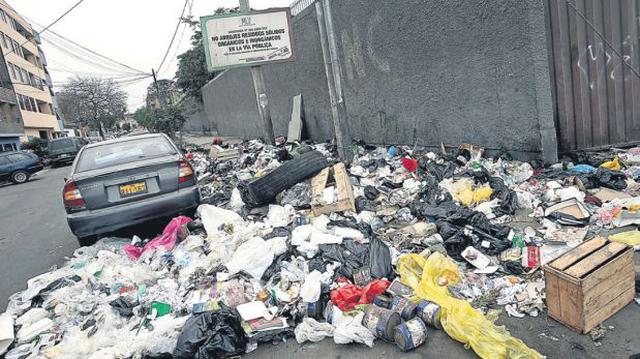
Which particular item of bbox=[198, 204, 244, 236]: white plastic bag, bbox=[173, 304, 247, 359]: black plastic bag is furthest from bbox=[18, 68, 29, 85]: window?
bbox=[173, 304, 247, 359]: black plastic bag

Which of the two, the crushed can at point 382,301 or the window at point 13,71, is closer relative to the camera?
the crushed can at point 382,301

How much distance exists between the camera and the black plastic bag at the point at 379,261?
10.5 ft

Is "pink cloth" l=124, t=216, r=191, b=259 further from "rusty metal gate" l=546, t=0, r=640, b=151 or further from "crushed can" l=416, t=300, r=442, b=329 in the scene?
"rusty metal gate" l=546, t=0, r=640, b=151

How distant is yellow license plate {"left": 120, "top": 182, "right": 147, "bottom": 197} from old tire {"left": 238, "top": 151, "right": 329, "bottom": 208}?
1399 mm

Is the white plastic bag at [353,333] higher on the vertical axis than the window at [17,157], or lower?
lower

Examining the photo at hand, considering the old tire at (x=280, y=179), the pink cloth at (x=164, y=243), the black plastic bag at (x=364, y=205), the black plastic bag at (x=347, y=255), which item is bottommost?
the black plastic bag at (x=347, y=255)

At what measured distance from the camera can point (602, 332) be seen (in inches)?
91.4

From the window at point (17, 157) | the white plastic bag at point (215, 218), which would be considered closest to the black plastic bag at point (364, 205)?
the white plastic bag at point (215, 218)

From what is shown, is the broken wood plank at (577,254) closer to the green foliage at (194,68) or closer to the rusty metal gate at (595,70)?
the rusty metal gate at (595,70)

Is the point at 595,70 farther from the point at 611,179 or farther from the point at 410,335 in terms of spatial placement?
the point at 410,335

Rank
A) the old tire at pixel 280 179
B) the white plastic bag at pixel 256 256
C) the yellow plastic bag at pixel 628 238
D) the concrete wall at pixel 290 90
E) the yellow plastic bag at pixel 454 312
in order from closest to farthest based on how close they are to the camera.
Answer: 1. the yellow plastic bag at pixel 454 312
2. the yellow plastic bag at pixel 628 238
3. the white plastic bag at pixel 256 256
4. the old tire at pixel 280 179
5. the concrete wall at pixel 290 90

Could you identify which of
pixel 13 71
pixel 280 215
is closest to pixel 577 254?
pixel 280 215

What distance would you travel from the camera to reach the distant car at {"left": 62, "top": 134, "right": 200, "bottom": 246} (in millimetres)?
4582

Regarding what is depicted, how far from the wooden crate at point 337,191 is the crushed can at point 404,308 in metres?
2.16
